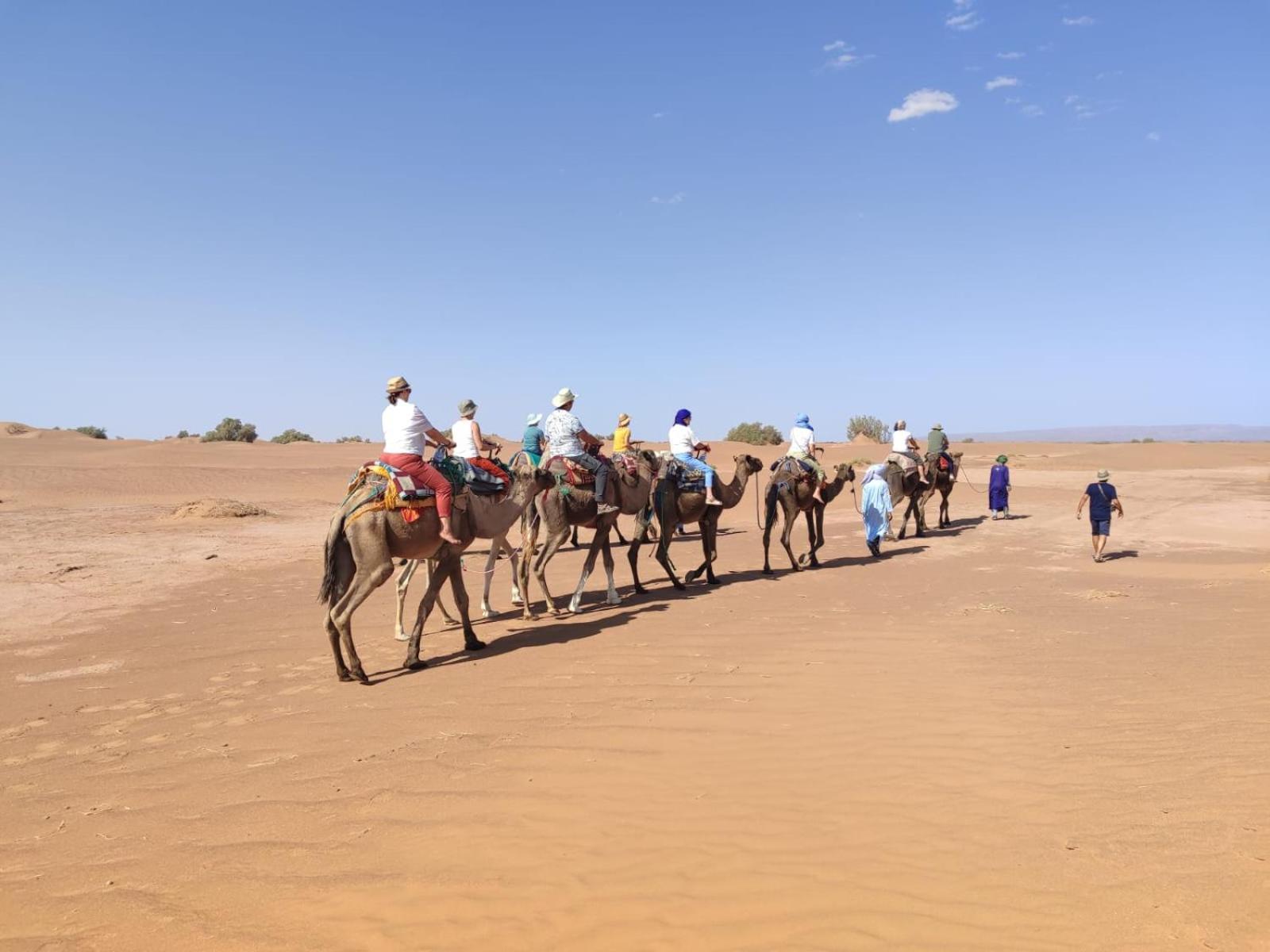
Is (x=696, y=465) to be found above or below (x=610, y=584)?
above

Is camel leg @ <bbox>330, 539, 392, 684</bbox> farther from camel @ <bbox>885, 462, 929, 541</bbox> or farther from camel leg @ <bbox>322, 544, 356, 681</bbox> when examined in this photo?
camel @ <bbox>885, 462, 929, 541</bbox>

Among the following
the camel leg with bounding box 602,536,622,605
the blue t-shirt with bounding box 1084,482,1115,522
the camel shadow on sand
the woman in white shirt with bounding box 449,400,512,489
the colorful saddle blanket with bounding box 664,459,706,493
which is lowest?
the camel shadow on sand

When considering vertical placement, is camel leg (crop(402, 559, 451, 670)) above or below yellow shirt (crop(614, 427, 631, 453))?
below

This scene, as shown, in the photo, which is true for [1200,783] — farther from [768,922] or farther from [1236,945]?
[768,922]

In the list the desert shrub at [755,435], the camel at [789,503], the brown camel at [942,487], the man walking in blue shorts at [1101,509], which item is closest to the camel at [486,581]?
the camel at [789,503]

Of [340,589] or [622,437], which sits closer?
[340,589]

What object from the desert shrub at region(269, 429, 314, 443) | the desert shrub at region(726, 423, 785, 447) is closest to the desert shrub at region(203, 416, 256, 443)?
the desert shrub at region(269, 429, 314, 443)

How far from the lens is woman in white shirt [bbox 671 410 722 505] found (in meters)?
13.6

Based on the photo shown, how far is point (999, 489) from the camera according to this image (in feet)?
75.0

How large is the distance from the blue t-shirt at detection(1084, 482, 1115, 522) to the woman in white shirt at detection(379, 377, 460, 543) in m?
12.2

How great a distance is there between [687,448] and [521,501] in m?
3.58

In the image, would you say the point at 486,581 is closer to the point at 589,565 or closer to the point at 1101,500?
the point at 589,565

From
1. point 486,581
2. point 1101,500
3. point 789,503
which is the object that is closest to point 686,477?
point 789,503

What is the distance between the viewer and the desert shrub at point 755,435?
56812 mm
